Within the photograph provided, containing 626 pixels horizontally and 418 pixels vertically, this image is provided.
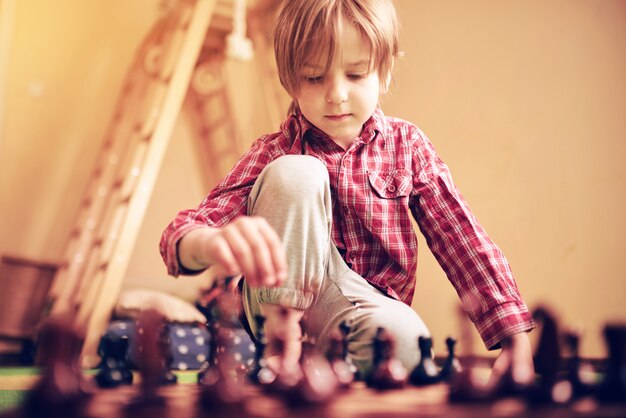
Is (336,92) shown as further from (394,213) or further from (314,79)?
(394,213)

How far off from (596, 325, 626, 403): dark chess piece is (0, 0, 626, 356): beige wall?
84 cm

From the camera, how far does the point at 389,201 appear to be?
3.41 feet

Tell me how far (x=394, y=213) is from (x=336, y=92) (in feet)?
0.75

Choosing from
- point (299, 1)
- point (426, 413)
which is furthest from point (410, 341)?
point (299, 1)

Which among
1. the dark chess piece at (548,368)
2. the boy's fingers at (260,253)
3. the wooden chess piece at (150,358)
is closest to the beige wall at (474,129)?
the dark chess piece at (548,368)

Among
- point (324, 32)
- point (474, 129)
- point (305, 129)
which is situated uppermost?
point (474, 129)

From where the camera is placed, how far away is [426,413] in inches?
16.2

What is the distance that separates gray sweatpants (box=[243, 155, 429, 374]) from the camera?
83cm

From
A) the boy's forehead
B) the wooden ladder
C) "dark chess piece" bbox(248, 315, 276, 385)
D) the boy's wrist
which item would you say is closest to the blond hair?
the boy's forehead

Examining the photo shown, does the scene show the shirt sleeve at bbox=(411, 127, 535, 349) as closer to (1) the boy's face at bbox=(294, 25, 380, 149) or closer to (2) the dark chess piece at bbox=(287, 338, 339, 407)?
(1) the boy's face at bbox=(294, 25, 380, 149)

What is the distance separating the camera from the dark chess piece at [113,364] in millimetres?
527

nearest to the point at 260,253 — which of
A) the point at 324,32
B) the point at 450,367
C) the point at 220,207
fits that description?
the point at 450,367

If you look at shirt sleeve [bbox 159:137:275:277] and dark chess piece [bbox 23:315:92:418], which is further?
shirt sleeve [bbox 159:137:275:277]

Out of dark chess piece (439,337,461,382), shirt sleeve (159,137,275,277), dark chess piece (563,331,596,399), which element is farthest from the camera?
shirt sleeve (159,137,275,277)
